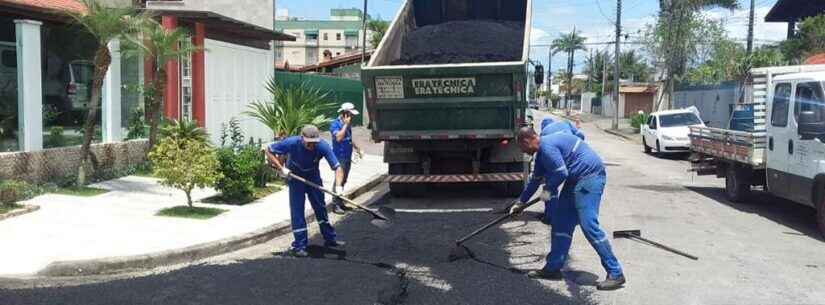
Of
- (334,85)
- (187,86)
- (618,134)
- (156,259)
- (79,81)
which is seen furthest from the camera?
(618,134)

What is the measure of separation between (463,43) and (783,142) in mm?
4805

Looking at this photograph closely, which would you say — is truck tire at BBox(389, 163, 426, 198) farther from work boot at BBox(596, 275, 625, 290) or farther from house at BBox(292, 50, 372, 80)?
house at BBox(292, 50, 372, 80)

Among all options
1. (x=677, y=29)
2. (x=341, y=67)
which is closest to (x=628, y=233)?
(x=677, y=29)

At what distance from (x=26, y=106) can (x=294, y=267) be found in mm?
6494

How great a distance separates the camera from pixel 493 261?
721 cm

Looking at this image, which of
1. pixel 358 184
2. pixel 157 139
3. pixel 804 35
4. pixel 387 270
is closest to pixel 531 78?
pixel 358 184

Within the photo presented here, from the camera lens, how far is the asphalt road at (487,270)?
5.85 m

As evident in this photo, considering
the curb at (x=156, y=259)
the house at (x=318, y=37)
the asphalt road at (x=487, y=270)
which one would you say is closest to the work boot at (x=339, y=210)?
the asphalt road at (x=487, y=270)

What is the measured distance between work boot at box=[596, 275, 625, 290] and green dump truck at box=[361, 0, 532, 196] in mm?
4517

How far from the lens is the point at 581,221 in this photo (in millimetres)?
6250

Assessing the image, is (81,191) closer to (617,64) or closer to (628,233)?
(628,233)

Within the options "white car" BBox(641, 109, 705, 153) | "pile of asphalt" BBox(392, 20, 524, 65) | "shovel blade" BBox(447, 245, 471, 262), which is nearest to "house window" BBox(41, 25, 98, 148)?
"pile of asphalt" BBox(392, 20, 524, 65)

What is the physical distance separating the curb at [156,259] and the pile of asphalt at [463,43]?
3.91 m

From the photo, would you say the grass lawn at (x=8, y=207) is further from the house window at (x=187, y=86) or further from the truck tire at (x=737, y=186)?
the truck tire at (x=737, y=186)
